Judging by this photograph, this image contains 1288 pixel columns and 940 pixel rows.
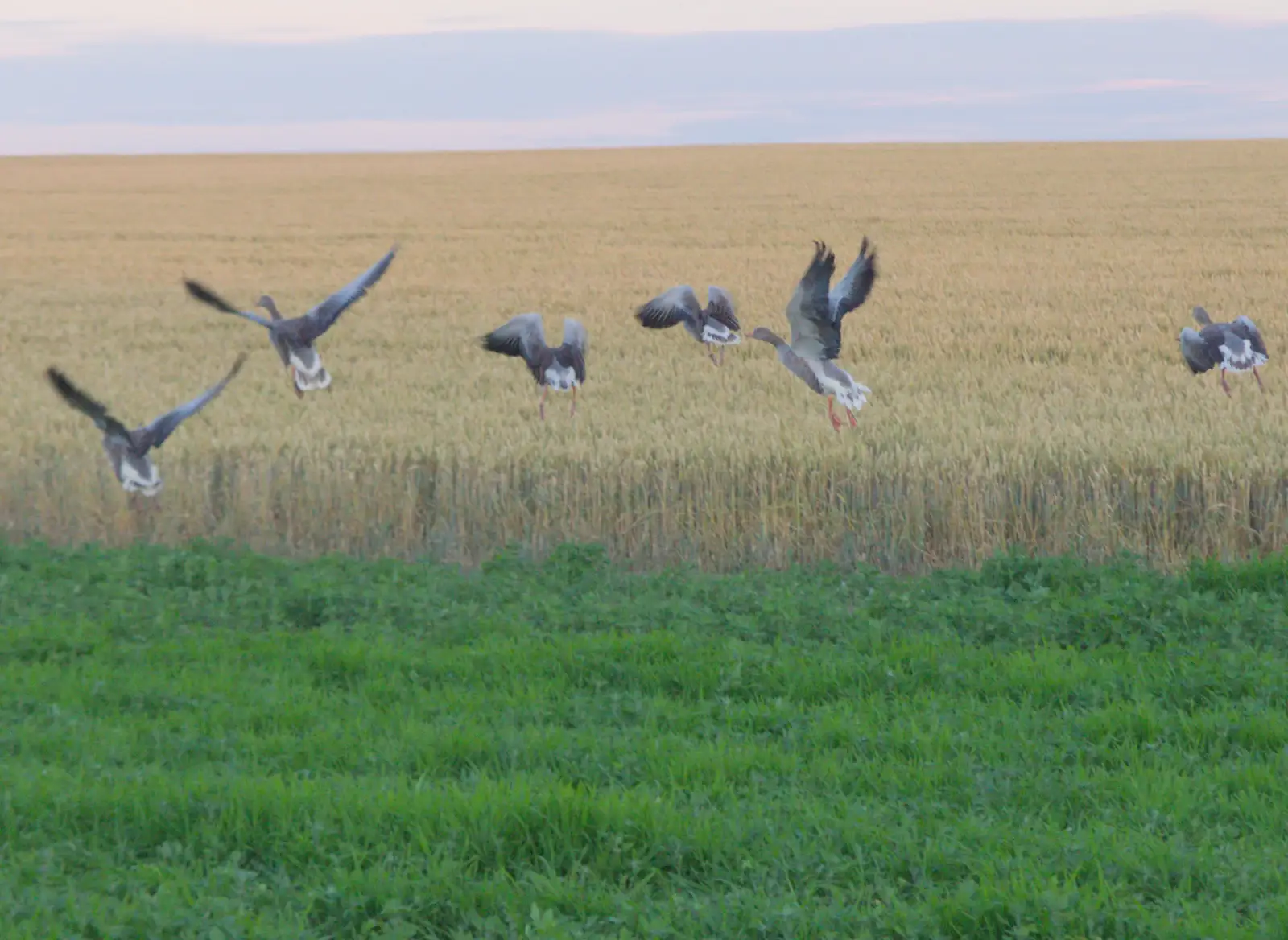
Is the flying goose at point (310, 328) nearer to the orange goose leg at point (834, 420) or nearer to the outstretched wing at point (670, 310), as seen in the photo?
the outstretched wing at point (670, 310)

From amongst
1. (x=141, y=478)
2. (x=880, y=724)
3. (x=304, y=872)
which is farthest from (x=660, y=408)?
(x=304, y=872)

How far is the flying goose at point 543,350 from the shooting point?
435 inches

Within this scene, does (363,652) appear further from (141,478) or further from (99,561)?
(141,478)

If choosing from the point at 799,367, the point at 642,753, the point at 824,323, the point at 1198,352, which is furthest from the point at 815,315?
the point at 642,753

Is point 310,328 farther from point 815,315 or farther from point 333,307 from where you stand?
point 815,315

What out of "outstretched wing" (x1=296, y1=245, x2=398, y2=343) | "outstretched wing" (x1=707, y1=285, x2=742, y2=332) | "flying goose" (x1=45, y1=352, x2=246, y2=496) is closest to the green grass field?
"flying goose" (x1=45, y1=352, x2=246, y2=496)

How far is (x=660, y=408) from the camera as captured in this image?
12.2 m

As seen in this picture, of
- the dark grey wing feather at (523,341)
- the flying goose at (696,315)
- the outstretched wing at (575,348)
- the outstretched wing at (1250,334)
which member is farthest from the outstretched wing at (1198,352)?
the dark grey wing feather at (523,341)

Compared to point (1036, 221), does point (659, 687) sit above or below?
below

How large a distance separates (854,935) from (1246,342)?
9.86m

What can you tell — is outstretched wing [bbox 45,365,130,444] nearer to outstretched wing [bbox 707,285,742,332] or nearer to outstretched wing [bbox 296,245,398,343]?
outstretched wing [bbox 296,245,398,343]

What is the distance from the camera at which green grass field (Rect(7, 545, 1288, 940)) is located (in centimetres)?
441

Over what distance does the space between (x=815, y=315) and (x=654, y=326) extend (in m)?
2.09

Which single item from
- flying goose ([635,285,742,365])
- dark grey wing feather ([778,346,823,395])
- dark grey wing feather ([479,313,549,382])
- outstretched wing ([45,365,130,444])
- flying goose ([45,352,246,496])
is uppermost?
flying goose ([635,285,742,365])
